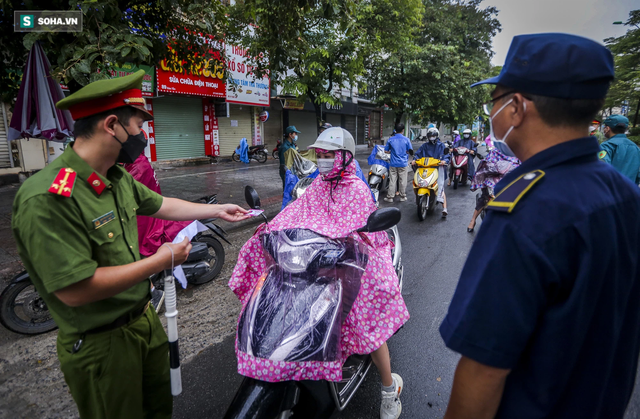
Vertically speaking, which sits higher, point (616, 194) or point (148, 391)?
point (616, 194)

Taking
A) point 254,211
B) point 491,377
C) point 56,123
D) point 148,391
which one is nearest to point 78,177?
point 254,211

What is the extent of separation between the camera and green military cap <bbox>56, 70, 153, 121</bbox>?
1393mm

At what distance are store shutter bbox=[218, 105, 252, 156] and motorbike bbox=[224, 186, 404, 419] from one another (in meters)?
16.1

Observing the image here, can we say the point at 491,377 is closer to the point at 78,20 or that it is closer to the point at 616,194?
the point at 616,194

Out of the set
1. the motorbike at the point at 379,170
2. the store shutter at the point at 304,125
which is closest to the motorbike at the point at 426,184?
the motorbike at the point at 379,170

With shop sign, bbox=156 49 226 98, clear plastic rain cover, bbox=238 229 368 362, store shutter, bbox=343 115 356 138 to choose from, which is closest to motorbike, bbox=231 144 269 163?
shop sign, bbox=156 49 226 98

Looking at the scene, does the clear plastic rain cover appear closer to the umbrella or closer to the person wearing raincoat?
Answer: the person wearing raincoat

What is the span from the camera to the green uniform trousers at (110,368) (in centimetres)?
147

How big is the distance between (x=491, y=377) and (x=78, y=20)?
468 centimetres

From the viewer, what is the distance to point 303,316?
1753 millimetres

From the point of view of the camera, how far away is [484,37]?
21719 mm

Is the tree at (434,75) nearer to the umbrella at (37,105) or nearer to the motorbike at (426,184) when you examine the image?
the motorbike at (426,184)

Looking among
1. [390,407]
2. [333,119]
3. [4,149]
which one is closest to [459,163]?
[390,407]

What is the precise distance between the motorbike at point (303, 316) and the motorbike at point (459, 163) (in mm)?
8931
